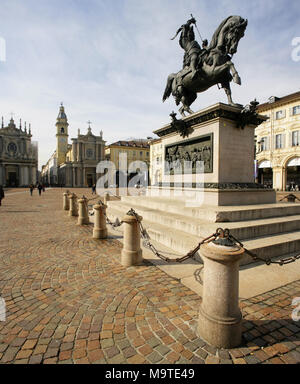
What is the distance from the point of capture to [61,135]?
9012cm

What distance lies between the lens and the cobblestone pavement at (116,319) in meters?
2.36

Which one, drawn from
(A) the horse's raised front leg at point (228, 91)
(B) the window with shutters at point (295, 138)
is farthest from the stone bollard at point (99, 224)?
(B) the window with shutters at point (295, 138)

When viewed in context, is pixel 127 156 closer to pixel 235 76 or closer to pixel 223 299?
pixel 235 76

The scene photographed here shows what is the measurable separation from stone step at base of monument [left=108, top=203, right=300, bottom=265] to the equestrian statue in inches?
217

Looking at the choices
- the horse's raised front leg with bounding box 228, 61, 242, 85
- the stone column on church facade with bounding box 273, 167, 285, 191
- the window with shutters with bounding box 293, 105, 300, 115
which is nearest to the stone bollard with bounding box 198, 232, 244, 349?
the horse's raised front leg with bounding box 228, 61, 242, 85

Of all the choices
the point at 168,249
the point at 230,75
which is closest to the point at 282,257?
the point at 168,249

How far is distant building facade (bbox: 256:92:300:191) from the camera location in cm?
3409

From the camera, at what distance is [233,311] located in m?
2.46

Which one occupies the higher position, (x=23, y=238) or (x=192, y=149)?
(x=192, y=149)

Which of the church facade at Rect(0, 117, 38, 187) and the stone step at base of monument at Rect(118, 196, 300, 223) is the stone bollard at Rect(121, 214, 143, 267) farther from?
the church facade at Rect(0, 117, 38, 187)

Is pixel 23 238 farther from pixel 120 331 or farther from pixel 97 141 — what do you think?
pixel 97 141

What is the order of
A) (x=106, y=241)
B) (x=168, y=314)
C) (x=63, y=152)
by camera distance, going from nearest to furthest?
(x=168, y=314) → (x=106, y=241) → (x=63, y=152)

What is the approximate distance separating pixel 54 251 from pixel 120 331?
13.2ft

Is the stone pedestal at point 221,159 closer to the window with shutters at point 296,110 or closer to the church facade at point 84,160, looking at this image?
the window with shutters at point 296,110
